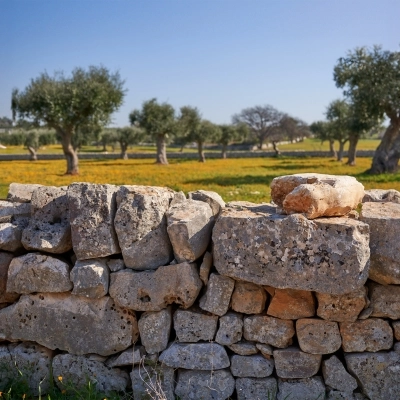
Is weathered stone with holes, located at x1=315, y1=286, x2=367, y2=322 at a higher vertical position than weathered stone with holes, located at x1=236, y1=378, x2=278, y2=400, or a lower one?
higher

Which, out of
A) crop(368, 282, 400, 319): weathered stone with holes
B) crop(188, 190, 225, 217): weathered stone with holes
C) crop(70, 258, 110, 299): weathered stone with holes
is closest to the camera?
crop(368, 282, 400, 319): weathered stone with holes

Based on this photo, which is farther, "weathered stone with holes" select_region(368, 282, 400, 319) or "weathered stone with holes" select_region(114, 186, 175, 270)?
"weathered stone with holes" select_region(114, 186, 175, 270)

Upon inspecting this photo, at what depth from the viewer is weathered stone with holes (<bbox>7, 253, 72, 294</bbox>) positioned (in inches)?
170

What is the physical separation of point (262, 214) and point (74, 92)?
1118 inches

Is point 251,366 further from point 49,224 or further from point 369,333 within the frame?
point 49,224

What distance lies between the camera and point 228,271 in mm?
3992

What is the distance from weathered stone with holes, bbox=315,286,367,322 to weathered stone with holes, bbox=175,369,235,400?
3.58 ft

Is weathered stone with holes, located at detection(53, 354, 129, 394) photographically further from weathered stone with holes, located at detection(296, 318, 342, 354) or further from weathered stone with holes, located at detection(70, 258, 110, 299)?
weathered stone with holes, located at detection(296, 318, 342, 354)

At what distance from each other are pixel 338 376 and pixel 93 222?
266 cm

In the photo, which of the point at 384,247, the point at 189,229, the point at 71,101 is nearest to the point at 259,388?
the point at 189,229

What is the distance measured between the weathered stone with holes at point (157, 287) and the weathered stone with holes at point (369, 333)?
1.42 m

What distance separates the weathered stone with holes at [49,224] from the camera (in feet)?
14.3

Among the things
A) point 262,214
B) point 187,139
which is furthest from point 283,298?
point 187,139

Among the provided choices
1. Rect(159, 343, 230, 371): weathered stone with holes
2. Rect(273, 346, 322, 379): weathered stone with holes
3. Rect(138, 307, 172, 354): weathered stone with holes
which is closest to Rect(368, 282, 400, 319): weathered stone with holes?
Rect(273, 346, 322, 379): weathered stone with holes
